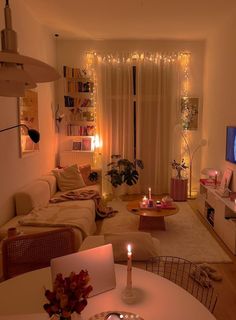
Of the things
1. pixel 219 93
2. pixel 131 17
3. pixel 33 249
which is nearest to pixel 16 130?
pixel 33 249

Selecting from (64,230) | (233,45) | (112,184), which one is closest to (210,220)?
(112,184)

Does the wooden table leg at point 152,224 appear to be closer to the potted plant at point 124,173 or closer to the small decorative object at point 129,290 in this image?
the potted plant at point 124,173

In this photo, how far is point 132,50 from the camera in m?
5.65

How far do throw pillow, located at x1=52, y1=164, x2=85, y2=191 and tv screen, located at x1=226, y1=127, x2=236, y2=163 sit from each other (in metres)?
2.40

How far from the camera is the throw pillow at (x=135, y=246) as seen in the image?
2.15 metres

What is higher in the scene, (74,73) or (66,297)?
(74,73)

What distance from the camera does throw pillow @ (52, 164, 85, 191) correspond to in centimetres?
464

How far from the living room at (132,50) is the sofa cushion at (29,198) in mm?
87

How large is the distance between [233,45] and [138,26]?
65.2 inches

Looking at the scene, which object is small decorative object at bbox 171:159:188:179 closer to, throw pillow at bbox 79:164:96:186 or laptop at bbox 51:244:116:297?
throw pillow at bbox 79:164:96:186

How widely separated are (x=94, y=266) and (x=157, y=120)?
4.77m

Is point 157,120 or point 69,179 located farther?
point 157,120

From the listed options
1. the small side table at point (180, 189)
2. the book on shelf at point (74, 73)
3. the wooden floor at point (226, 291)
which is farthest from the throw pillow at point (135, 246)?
the book on shelf at point (74, 73)

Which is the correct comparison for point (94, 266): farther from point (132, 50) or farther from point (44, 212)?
point (132, 50)
